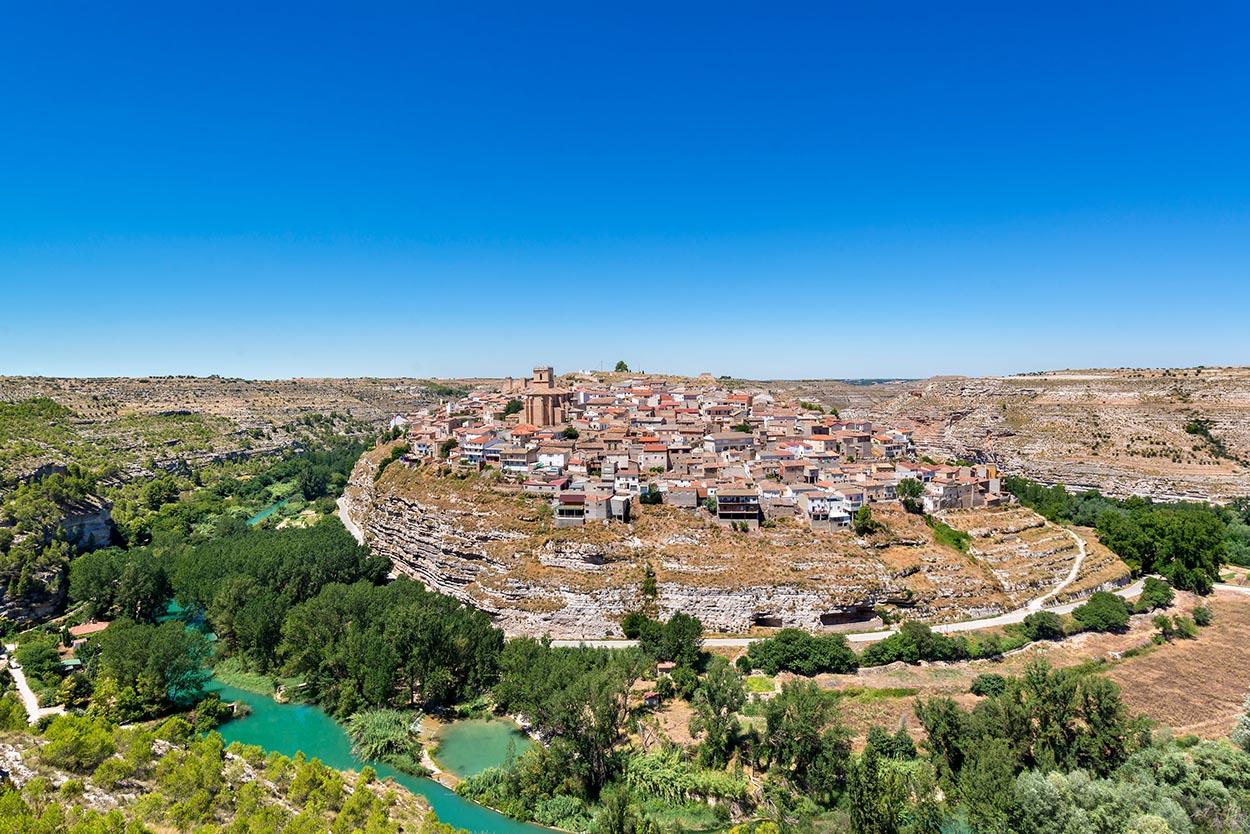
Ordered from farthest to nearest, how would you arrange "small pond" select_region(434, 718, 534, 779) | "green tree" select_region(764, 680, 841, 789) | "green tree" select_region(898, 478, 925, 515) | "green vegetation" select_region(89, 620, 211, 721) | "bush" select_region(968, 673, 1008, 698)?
"green tree" select_region(898, 478, 925, 515) → "bush" select_region(968, 673, 1008, 698) → "green vegetation" select_region(89, 620, 211, 721) → "small pond" select_region(434, 718, 534, 779) → "green tree" select_region(764, 680, 841, 789)

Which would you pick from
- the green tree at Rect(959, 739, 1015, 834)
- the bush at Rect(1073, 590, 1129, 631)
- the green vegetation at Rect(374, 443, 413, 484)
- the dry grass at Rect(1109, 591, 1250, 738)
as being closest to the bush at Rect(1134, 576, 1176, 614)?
the dry grass at Rect(1109, 591, 1250, 738)

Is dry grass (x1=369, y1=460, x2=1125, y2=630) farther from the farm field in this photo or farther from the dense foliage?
the dense foliage

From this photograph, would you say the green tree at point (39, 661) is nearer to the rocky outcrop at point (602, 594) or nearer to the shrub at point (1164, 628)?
the rocky outcrop at point (602, 594)

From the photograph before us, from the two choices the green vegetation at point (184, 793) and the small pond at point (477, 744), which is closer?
the green vegetation at point (184, 793)

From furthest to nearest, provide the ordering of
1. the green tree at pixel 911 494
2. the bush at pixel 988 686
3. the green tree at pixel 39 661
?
the green tree at pixel 911 494, the green tree at pixel 39 661, the bush at pixel 988 686

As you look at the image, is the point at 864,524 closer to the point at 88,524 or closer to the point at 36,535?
the point at 36,535

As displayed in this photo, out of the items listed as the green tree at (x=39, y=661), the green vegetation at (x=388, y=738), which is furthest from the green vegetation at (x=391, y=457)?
the green vegetation at (x=388, y=738)
